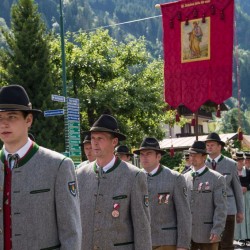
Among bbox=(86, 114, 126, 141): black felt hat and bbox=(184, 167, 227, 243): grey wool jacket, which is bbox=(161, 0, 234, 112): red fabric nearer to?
bbox=(184, 167, 227, 243): grey wool jacket

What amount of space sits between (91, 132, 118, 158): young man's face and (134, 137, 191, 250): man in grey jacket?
6.54ft

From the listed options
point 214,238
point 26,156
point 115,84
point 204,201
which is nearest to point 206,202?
point 204,201

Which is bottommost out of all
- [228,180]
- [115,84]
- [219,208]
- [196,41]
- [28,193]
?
[219,208]

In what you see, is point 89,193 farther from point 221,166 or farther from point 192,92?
point 192,92

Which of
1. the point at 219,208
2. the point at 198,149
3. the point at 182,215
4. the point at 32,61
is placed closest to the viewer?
the point at 182,215

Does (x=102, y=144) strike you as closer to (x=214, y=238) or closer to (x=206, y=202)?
(x=214, y=238)

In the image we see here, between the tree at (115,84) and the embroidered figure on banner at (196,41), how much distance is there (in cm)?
2115

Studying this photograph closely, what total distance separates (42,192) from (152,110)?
1374 inches

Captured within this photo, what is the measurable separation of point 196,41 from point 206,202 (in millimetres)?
6429

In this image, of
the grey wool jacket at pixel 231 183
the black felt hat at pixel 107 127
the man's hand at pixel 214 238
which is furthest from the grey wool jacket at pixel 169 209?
the grey wool jacket at pixel 231 183

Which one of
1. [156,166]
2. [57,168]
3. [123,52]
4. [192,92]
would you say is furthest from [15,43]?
[57,168]

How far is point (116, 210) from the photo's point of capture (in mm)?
6715

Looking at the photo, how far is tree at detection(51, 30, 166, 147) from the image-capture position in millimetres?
38562

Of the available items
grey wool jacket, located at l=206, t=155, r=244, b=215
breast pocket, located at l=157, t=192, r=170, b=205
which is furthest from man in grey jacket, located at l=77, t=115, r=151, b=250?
grey wool jacket, located at l=206, t=155, r=244, b=215
